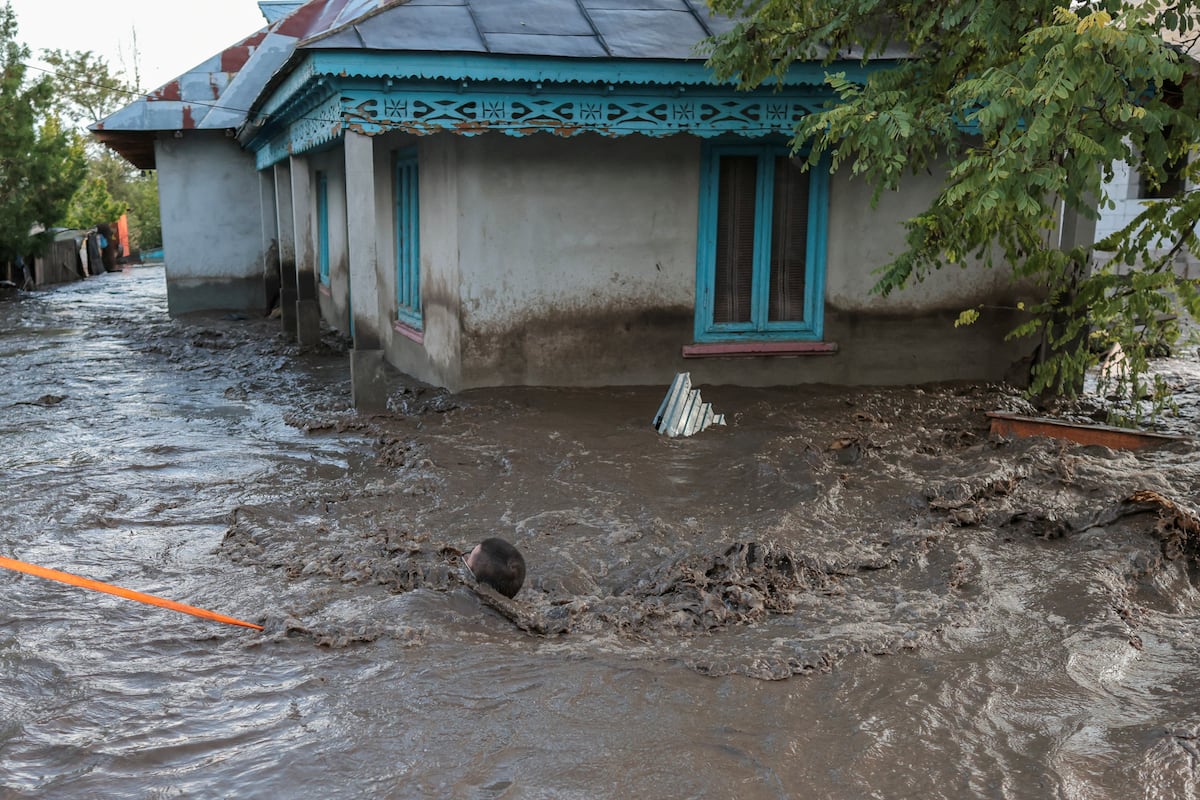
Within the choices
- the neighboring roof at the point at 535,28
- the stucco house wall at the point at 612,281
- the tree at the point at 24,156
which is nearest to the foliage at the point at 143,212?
the tree at the point at 24,156

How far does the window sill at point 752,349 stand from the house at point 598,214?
0.06 ft

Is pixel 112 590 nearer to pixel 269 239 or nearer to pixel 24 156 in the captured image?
→ pixel 269 239

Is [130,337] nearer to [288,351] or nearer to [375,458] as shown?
[288,351]

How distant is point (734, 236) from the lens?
1013 cm

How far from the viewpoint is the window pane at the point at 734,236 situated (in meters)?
10.1

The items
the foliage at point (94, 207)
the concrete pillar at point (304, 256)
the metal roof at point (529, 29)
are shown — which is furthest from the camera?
the foliage at point (94, 207)

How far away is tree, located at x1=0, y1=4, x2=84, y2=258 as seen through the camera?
21219 mm

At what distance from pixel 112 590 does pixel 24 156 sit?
19677 millimetres

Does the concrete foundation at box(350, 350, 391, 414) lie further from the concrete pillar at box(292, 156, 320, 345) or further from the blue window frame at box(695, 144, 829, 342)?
the concrete pillar at box(292, 156, 320, 345)

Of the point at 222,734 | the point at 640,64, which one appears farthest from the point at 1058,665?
the point at 640,64

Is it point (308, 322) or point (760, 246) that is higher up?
point (760, 246)

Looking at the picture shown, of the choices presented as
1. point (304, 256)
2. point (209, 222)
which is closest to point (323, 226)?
point (209, 222)

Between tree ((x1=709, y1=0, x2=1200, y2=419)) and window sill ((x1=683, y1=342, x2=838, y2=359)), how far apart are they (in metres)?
2.20

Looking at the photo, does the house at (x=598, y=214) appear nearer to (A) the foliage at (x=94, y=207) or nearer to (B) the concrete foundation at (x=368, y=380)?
(B) the concrete foundation at (x=368, y=380)
